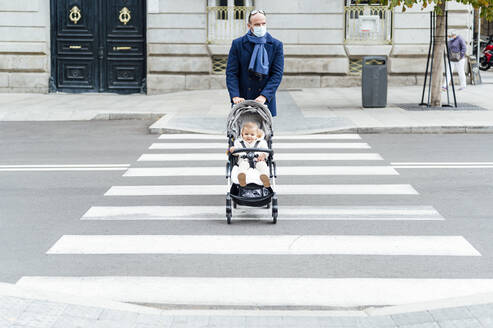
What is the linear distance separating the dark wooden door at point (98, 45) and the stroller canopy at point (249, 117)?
1686 centimetres

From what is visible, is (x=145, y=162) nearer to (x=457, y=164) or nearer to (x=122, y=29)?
(x=457, y=164)

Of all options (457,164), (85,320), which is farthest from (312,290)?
(457,164)

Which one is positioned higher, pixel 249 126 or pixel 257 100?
pixel 257 100

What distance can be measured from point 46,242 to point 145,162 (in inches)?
185

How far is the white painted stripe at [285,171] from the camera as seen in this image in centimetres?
1081

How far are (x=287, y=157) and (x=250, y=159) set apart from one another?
14.1ft

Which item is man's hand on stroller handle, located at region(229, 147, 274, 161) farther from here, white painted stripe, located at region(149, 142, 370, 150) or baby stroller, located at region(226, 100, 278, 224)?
white painted stripe, located at region(149, 142, 370, 150)

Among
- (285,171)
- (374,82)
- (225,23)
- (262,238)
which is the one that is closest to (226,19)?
(225,23)

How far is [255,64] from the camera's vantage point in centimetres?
857

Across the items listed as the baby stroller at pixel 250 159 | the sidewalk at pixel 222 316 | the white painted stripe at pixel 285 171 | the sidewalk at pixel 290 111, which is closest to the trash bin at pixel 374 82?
the sidewalk at pixel 290 111

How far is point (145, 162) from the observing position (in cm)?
1186

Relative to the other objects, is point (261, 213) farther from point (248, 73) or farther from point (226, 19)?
point (226, 19)

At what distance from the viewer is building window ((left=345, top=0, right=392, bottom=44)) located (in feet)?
80.0

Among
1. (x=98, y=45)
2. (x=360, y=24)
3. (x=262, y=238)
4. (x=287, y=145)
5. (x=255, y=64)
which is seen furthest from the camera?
(x=98, y=45)
